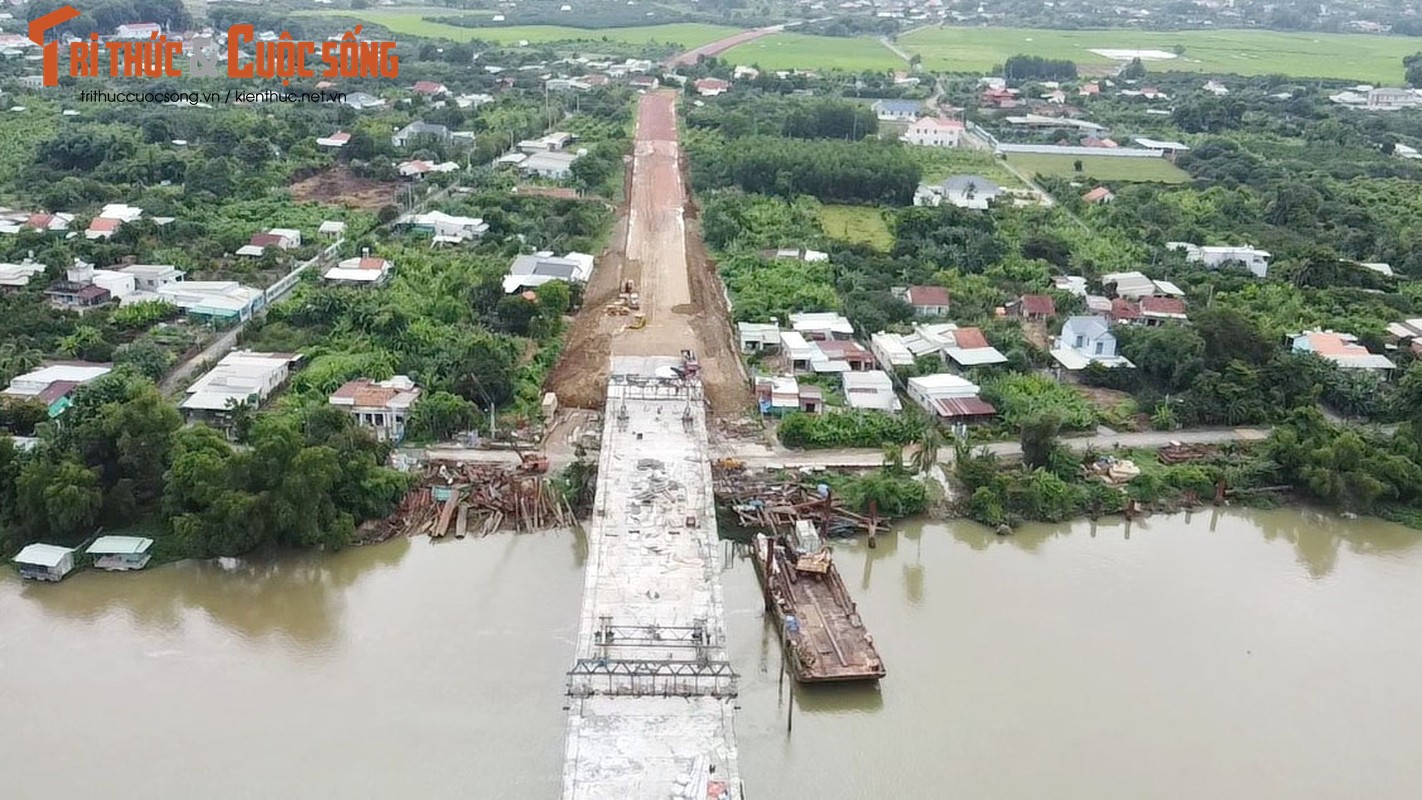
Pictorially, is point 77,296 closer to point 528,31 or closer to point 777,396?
point 777,396

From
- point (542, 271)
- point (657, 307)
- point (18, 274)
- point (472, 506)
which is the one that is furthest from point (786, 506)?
point (18, 274)

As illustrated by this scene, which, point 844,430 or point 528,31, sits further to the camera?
point 528,31

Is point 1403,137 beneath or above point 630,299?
above

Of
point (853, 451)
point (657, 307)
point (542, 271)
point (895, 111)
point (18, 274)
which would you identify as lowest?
point (853, 451)

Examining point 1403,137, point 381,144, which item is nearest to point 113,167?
point 381,144

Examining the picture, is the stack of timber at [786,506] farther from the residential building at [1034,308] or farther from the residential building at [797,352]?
the residential building at [1034,308]

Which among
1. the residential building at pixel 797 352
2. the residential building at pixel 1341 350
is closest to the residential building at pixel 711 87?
the residential building at pixel 797 352

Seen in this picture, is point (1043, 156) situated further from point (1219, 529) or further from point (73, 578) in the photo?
point (73, 578)
